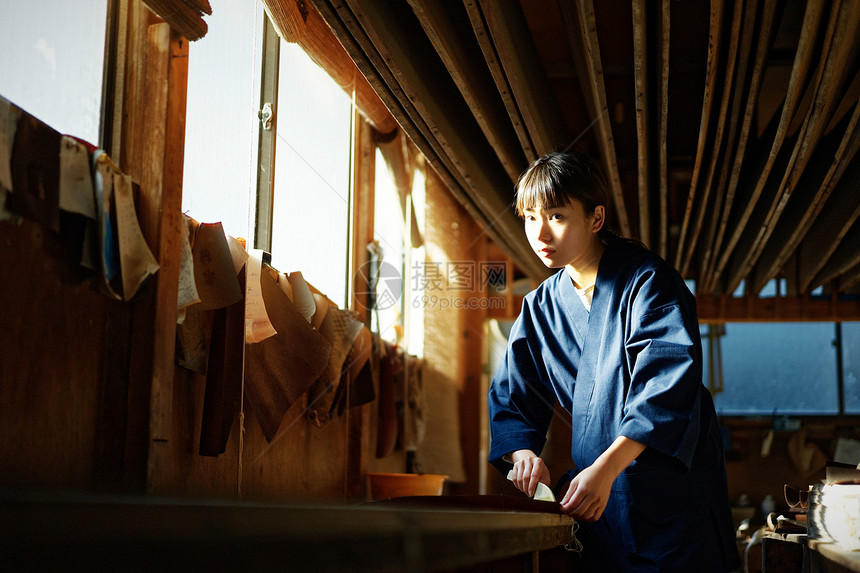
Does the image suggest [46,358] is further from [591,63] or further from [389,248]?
[389,248]

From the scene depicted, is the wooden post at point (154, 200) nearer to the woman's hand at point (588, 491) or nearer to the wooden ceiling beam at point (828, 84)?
the woman's hand at point (588, 491)

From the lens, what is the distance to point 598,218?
2.05 metres

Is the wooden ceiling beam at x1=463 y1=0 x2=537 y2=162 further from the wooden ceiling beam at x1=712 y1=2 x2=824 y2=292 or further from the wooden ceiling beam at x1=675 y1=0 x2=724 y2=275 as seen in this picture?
the wooden ceiling beam at x1=712 y1=2 x2=824 y2=292

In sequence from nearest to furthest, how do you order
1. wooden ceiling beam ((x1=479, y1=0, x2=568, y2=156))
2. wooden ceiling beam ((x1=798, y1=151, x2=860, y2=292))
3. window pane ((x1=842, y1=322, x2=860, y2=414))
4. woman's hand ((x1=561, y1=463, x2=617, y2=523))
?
woman's hand ((x1=561, y1=463, x2=617, y2=523)) < wooden ceiling beam ((x1=479, y1=0, x2=568, y2=156)) < wooden ceiling beam ((x1=798, y1=151, x2=860, y2=292)) < window pane ((x1=842, y1=322, x2=860, y2=414))

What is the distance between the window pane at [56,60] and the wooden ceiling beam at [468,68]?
1029mm

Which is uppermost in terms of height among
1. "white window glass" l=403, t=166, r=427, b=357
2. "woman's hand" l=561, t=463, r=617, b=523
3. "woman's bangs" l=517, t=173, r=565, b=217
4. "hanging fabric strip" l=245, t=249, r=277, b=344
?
Result: "white window glass" l=403, t=166, r=427, b=357

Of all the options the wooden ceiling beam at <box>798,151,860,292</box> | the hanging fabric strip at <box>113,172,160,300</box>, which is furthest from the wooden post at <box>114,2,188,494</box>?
the wooden ceiling beam at <box>798,151,860,292</box>

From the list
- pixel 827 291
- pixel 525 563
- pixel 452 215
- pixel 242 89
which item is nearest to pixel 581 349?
pixel 525 563

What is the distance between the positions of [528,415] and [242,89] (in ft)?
7.60

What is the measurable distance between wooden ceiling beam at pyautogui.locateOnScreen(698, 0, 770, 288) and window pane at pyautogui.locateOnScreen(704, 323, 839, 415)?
147 inches

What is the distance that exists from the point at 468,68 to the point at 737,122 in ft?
4.82

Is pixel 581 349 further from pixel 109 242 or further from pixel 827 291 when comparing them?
pixel 827 291

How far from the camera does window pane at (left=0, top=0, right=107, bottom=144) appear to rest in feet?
6.99

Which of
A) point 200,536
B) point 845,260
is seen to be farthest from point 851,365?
point 200,536
